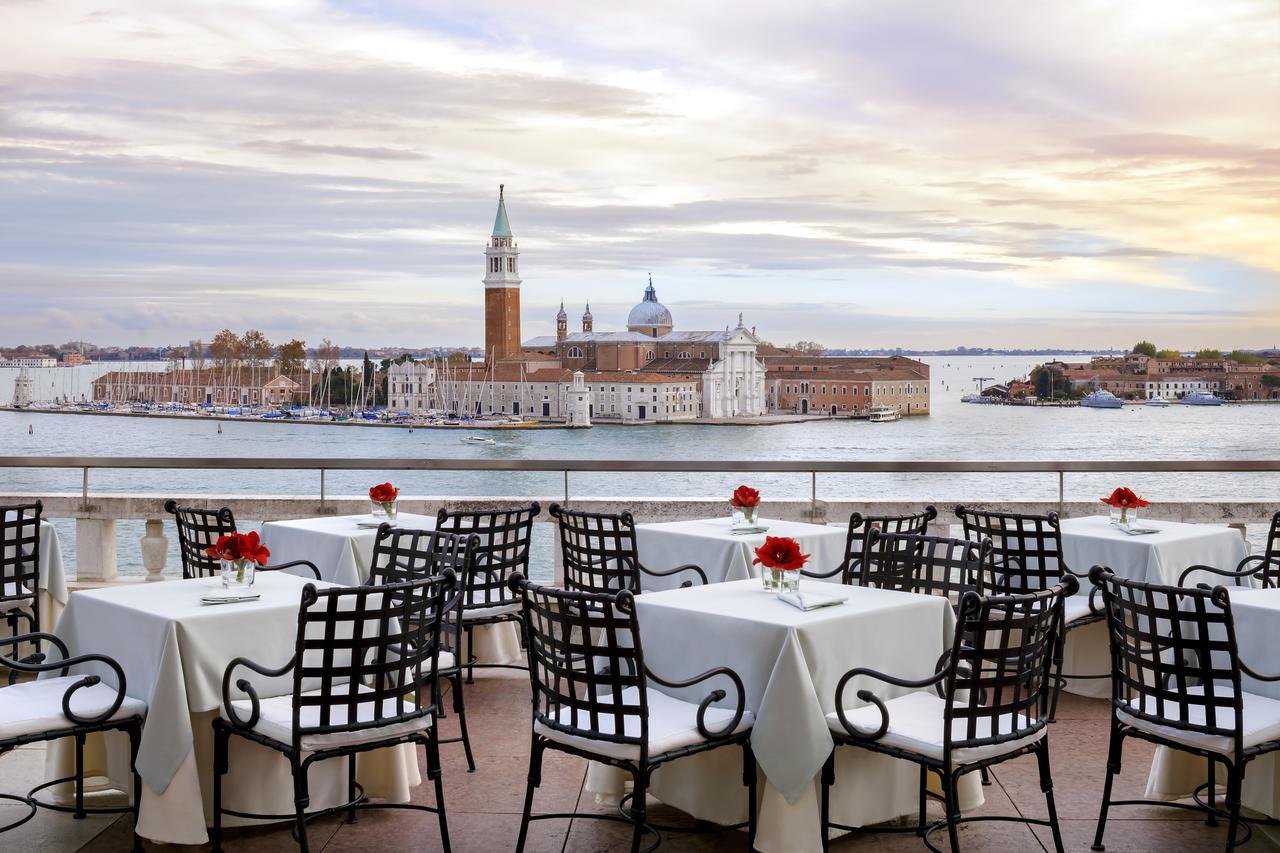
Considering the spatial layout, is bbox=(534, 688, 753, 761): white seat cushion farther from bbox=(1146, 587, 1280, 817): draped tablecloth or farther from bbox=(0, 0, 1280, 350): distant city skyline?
bbox=(0, 0, 1280, 350): distant city skyline

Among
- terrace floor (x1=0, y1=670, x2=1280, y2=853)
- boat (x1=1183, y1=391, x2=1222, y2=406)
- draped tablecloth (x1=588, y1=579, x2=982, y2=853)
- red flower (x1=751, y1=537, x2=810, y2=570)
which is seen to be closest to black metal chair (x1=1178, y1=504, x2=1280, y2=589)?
terrace floor (x1=0, y1=670, x2=1280, y2=853)

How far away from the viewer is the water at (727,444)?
69.4 m

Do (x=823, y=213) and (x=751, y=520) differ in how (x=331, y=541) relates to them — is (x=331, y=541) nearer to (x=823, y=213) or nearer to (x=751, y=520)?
(x=751, y=520)

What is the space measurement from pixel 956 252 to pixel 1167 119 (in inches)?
971

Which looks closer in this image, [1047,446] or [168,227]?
[1047,446]

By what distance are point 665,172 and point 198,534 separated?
4073 inches

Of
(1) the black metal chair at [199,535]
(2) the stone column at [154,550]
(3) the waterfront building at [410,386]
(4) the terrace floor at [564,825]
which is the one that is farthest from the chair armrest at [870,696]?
(3) the waterfront building at [410,386]

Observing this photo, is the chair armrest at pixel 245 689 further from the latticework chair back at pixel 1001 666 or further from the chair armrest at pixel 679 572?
the chair armrest at pixel 679 572

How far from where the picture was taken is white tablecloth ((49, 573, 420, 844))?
4324 millimetres

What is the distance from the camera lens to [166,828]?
4.36m

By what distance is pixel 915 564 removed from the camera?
211 inches

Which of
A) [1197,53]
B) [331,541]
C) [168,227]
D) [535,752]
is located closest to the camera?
[535,752]

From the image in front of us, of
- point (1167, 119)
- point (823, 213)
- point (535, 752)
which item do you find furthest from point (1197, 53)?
point (535, 752)

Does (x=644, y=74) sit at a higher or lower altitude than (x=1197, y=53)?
higher
